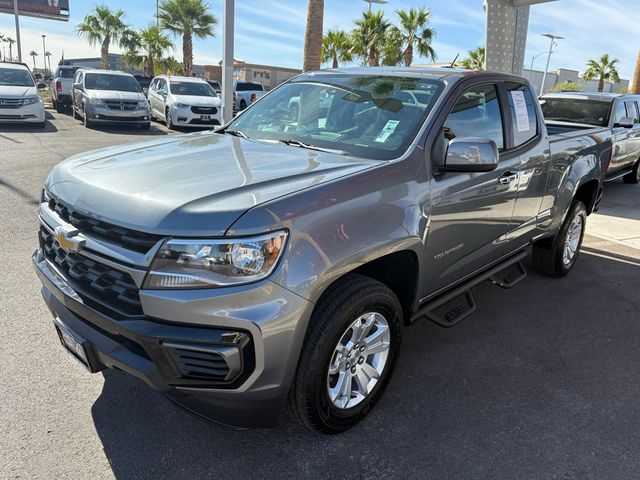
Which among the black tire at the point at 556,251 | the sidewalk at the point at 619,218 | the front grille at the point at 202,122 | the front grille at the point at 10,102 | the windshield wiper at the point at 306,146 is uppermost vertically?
the windshield wiper at the point at 306,146

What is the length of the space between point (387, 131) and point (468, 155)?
512 mm

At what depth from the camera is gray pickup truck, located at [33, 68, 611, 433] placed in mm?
2043

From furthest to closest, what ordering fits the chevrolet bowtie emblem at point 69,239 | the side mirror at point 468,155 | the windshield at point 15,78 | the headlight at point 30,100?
the windshield at point 15,78
the headlight at point 30,100
the side mirror at point 468,155
the chevrolet bowtie emblem at point 69,239

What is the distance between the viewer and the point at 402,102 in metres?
3.25

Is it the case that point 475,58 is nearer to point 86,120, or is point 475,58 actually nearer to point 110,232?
point 86,120

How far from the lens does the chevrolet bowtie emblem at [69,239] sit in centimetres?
229

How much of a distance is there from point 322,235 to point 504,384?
180 centimetres

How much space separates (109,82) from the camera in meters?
15.7

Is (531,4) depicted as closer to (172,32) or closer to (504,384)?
(504,384)

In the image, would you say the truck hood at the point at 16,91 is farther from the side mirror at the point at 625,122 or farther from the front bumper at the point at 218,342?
the side mirror at the point at 625,122

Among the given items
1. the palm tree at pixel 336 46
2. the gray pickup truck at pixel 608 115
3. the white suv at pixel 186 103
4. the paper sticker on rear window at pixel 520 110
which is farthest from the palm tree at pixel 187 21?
the paper sticker on rear window at pixel 520 110

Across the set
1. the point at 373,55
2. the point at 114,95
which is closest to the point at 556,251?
the point at 114,95

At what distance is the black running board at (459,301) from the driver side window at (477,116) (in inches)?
37.9

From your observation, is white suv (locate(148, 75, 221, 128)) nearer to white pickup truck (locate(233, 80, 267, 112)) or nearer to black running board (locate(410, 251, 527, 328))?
white pickup truck (locate(233, 80, 267, 112))
